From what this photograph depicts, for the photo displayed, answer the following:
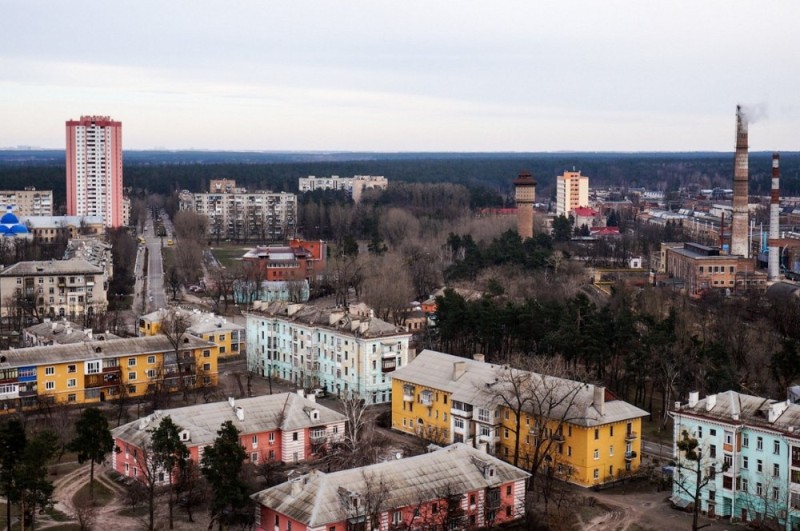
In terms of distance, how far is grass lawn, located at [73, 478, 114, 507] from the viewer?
22.1 metres

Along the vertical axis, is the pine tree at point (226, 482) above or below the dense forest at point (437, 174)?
below

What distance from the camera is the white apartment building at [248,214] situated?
82081mm

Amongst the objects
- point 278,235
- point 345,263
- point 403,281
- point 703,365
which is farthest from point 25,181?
point 703,365

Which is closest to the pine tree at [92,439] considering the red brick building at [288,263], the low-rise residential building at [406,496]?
the low-rise residential building at [406,496]

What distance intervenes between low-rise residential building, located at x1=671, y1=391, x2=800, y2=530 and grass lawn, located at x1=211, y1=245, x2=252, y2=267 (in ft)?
146

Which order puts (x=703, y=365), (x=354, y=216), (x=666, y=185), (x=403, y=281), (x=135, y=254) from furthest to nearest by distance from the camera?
(x=666, y=185)
(x=354, y=216)
(x=135, y=254)
(x=403, y=281)
(x=703, y=365)

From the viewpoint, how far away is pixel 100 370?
1198 inches

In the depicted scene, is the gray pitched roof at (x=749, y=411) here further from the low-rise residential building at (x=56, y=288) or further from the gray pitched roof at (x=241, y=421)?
the low-rise residential building at (x=56, y=288)

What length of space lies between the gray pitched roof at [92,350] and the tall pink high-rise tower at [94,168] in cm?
5106

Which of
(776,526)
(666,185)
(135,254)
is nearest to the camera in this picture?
(776,526)

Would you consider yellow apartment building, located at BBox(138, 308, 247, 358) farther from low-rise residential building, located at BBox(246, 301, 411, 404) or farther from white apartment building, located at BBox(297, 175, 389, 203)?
white apartment building, located at BBox(297, 175, 389, 203)

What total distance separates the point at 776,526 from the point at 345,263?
3367cm

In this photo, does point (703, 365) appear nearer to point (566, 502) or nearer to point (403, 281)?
point (566, 502)

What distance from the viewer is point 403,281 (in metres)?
45.1
